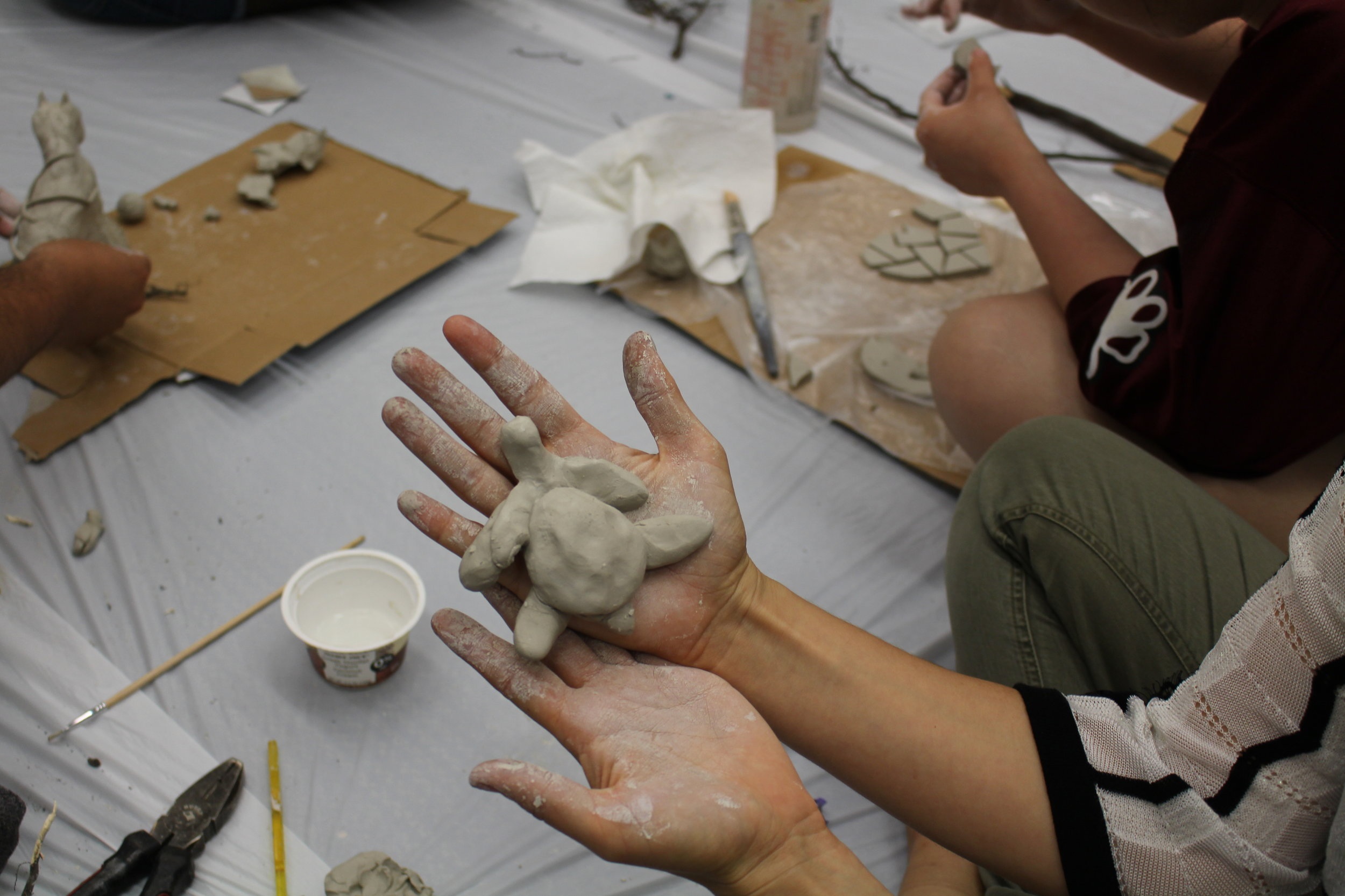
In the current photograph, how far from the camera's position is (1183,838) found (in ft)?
3.29

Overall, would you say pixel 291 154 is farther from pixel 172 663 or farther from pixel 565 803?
pixel 565 803

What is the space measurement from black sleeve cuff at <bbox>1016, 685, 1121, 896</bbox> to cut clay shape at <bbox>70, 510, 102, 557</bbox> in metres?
1.80

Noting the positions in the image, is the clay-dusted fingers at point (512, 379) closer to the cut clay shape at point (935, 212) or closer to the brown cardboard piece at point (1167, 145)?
the cut clay shape at point (935, 212)

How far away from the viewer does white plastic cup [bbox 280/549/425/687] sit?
1.61 meters

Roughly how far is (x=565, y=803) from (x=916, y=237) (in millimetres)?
2277

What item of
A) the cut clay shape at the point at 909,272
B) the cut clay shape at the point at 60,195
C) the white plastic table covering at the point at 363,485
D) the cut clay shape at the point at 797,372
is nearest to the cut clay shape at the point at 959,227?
the cut clay shape at the point at 909,272

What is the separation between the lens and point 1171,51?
2.08m

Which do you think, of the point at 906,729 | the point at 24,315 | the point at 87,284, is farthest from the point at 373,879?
the point at 87,284

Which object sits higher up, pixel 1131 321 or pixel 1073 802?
pixel 1131 321

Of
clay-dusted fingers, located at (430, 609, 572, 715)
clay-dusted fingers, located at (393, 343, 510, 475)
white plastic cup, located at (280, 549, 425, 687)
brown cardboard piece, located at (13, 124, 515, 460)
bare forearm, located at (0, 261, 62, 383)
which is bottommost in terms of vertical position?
white plastic cup, located at (280, 549, 425, 687)

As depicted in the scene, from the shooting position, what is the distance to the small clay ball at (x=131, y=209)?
8.16ft

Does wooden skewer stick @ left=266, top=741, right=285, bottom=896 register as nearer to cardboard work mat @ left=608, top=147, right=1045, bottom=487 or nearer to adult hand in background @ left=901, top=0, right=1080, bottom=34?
cardboard work mat @ left=608, top=147, right=1045, bottom=487

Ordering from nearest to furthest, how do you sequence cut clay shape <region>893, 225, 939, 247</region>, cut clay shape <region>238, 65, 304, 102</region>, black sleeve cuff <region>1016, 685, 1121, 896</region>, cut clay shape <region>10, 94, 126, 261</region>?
1. black sleeve cuff <region>1016, 685, 1121, 896</region>
2. cut clay shape <region>10, 94, 126, 261</region>
3. cut clay shape <region>893, 225, 939, 247</region>
4. cut clay shape <region>238, 65, 304, 102</region>

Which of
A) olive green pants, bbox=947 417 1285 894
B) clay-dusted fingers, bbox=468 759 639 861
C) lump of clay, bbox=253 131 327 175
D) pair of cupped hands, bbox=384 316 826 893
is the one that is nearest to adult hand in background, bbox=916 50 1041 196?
olive green pants, bbox=947 417 1285 894
